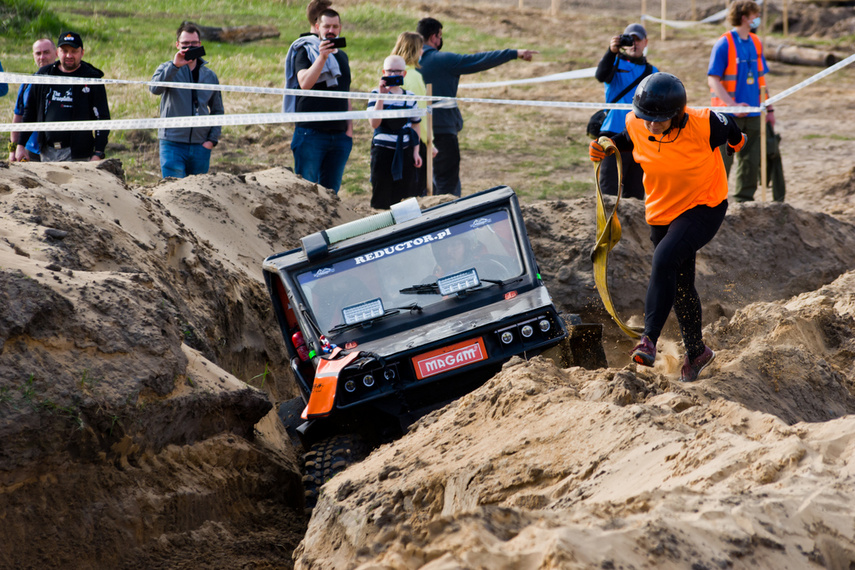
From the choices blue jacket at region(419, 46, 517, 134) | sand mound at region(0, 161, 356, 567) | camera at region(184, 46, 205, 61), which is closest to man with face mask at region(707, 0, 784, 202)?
blue jacket at region(419, 46, 517, 134)

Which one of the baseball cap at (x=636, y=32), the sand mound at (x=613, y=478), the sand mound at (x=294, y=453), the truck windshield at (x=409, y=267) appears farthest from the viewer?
the baseball cap at (x=636, y=32)

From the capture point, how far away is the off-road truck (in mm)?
4848

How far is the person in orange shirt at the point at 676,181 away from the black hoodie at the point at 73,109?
505 cm

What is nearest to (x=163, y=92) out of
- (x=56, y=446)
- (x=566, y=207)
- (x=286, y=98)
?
(x=286, y=98)

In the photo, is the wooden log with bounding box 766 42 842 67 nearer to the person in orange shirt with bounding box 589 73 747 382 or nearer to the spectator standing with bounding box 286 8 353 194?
the spectator standing with bounding box 286 8 353 194

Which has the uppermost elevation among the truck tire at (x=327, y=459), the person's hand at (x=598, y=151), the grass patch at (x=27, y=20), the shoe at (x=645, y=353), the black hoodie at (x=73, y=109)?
the grass patch at (x=27, y=20)

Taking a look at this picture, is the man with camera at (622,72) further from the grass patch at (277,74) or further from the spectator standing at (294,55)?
the grass patch at (277,74)

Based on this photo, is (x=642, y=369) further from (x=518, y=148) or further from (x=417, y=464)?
(x=518, y=148)

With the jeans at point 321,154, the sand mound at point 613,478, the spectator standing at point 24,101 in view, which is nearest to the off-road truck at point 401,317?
the sand mound at point 613,478

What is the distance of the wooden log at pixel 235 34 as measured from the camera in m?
18.4

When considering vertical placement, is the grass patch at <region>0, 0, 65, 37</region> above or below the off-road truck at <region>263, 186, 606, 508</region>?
above

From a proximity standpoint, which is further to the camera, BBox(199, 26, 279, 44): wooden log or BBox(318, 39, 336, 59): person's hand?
BBox(199, 26, 279, 44): wooden log

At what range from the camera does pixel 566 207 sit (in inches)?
353

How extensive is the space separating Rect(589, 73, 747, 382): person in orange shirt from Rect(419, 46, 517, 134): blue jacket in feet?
14.0
